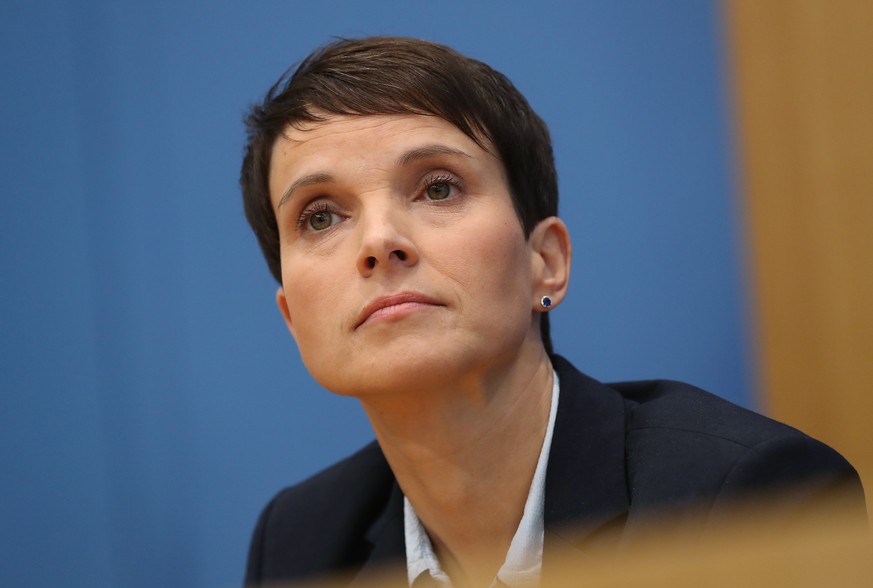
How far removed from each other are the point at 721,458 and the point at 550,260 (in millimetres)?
478

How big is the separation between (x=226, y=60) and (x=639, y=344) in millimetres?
1211

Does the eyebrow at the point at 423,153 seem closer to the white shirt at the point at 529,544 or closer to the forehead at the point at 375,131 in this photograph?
the forehead at the point at 375,131

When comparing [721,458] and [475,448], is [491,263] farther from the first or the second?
[721,458]

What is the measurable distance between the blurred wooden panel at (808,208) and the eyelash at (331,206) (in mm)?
610

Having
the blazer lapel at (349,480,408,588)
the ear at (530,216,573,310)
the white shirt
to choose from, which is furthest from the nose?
the blazer lapel at (349,480,408,588)

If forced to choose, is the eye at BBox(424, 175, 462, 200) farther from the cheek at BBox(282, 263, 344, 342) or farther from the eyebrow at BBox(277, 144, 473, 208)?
the cheek at BBox(282, 263, 344, 342)

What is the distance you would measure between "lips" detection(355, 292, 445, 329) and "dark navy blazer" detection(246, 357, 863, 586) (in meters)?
0.33

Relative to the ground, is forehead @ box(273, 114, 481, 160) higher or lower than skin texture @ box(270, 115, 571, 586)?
higher

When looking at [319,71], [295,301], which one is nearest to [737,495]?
[295,301]

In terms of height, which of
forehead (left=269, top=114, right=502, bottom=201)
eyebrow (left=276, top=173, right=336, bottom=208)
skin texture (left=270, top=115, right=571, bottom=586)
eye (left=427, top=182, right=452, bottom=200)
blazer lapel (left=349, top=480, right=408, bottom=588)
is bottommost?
blazer lapel (left=349, top=480, right=408, bottom=588)

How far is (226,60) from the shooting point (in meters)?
2.60

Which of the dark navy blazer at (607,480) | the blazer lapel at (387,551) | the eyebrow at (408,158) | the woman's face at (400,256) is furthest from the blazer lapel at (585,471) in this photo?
the eyebrow at (408,158)

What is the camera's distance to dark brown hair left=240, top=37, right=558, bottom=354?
1607 millimetres

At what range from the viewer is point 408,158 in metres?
1.55
